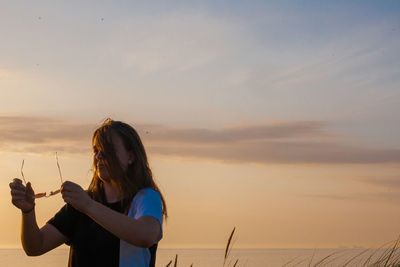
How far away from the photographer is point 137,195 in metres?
4.47

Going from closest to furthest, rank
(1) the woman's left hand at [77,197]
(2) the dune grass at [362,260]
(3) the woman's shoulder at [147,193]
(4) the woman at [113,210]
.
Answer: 1. (1) the woman's left hand at [77,197]
2. (4) the woman at [113,210]
3. (3) the woman's shoulder at [147,193]
4. (2) the dune grass at [362,260]

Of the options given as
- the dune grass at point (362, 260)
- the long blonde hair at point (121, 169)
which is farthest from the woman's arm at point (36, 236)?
the dune grass at point (362, 260)

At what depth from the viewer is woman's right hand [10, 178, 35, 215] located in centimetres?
451

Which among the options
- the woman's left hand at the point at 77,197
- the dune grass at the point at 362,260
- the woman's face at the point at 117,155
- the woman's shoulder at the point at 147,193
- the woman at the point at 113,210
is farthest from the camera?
the dune grass at the point at 362,260

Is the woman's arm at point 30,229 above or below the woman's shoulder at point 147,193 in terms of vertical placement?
below

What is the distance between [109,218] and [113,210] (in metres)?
0.13

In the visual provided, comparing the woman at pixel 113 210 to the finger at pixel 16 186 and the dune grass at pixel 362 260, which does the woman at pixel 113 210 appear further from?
the dune grass at pixel 362 260

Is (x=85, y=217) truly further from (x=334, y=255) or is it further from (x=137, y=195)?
(x=334, y=255)

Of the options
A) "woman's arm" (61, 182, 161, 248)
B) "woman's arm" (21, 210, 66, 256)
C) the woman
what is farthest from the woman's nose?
"woman's arm" (21, 210, 66, 256)

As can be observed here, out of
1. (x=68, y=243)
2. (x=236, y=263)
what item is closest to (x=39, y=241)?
(x=68, y=243)

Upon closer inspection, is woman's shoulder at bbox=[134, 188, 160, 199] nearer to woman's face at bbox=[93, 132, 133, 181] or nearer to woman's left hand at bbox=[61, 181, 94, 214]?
woman's face at bbox=[93, 132, 133, 181]

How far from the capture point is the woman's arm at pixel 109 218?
4066 mm

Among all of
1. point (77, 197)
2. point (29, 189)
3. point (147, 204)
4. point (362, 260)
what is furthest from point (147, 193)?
point (362, 260)

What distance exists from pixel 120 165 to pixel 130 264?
64 centimetres
